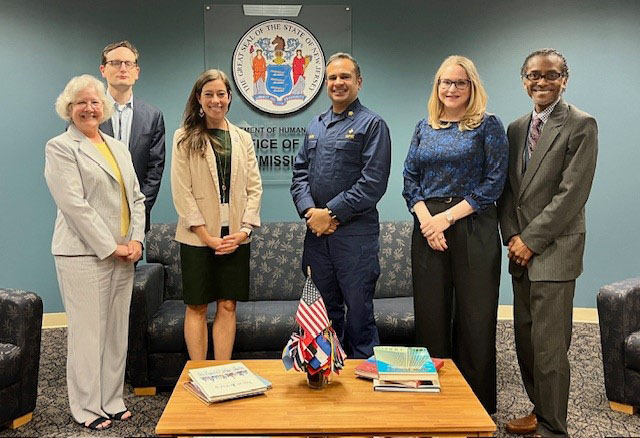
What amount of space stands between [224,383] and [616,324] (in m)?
2.00

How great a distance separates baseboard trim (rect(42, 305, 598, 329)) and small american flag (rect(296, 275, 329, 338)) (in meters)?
2.91

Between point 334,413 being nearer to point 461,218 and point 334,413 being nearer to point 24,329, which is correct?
point 461,218

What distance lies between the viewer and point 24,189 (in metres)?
4.66

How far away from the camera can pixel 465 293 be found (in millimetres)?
2986

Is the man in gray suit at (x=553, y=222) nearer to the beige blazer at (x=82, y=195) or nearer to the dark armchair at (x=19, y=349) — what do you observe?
the beige blazer at (x=82, y=195)

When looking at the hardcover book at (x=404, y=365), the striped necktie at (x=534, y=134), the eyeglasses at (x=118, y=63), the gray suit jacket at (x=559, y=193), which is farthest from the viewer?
the eyeglasses at (x=118, y=63)

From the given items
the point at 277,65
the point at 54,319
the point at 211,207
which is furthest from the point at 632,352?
the point at 54,319

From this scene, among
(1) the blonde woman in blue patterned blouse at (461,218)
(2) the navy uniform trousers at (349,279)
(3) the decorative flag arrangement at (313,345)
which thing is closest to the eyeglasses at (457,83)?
(1) the blonde woman in blue patterned blouse at (461,218)

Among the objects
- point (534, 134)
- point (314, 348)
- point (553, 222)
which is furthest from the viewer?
point (534, 134)

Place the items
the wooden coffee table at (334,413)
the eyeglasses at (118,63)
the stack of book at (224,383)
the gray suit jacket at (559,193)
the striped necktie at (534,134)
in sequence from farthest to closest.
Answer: the eyeglasses at (118,63) < the striped necktie at (534,134) < the gray suit jacket at (559,193) < the stack of book at (224,383) < the wooden coffee table at (334,413)

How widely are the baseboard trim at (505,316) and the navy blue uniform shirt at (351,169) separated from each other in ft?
7.16

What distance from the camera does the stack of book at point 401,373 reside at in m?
2.33

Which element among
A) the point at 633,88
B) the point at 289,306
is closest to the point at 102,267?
the point at 289,306

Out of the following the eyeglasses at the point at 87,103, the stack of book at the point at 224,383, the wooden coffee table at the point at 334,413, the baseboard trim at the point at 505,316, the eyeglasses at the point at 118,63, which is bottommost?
the baseboard trim at the point at 505,316
